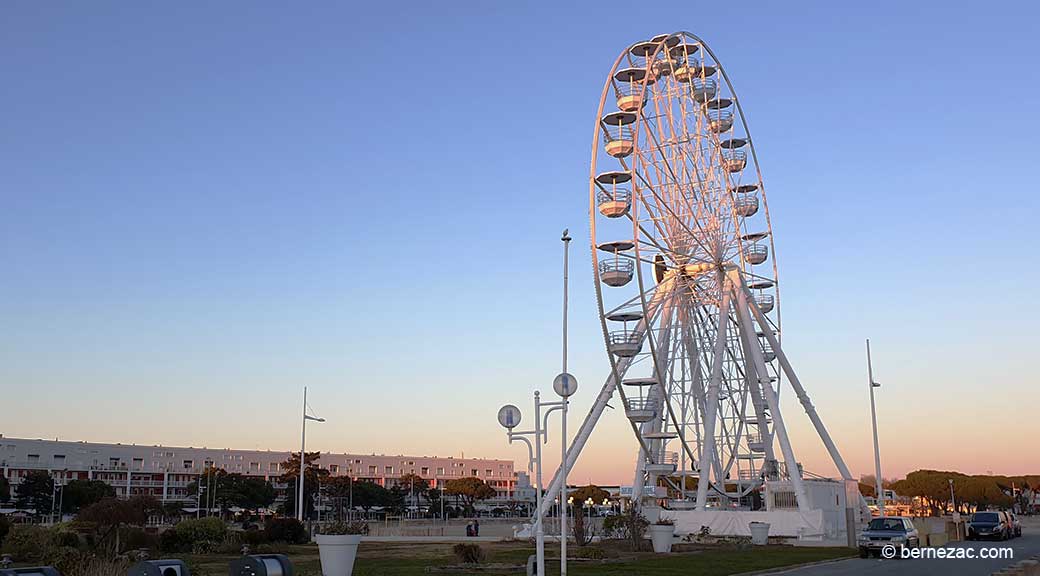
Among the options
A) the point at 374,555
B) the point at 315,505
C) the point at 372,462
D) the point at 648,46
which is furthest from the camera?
the point at 372,462

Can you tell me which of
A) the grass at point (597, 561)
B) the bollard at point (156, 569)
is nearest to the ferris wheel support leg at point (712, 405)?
the grass at point (597, 561)

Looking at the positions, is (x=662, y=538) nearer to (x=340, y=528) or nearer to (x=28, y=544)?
(x=340, y=528)

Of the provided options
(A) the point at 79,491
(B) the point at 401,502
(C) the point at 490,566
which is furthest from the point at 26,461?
(C) the point at 490,566

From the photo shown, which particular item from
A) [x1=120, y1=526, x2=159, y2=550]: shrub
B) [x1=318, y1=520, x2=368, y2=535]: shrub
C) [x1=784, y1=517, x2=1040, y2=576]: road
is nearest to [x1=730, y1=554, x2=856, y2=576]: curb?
[x1=784, y1=517, x2=1040, y2=576]: road

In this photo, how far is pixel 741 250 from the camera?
48156 mm

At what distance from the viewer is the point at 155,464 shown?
130 meters

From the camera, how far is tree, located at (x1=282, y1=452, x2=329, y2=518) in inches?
4146

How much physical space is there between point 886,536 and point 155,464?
11487 centimetres

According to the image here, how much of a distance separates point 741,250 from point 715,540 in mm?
14122

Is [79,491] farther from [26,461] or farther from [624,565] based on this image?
[624,565]

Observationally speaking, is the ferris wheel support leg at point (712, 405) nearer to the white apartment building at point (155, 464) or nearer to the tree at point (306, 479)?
the tree at point (306, 479)

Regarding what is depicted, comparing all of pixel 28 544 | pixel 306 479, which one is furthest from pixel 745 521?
pixel 306 479

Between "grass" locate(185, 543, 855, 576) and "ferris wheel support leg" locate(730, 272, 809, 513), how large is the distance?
6231 mm

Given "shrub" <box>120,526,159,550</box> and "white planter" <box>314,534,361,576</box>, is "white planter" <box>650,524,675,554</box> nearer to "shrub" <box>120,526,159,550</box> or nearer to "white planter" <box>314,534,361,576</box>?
"white planter" <box>314,534,361,576</box>
